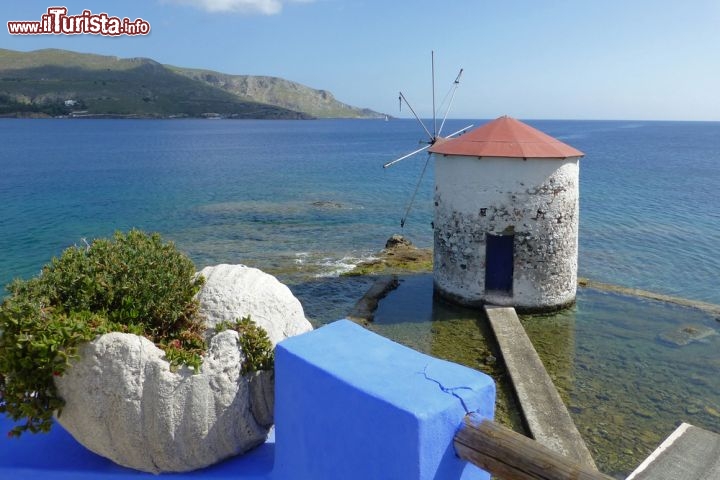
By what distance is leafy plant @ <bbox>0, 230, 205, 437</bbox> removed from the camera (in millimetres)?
4918

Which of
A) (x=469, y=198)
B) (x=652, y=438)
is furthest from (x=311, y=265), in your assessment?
(x=652, y=438)

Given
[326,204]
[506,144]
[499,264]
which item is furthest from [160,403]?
[326,204]

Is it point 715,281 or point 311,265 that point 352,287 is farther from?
point 715,281

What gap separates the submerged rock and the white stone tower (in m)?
11.9

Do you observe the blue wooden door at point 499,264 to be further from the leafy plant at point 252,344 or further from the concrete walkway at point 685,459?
the leafy plant at point 252,344

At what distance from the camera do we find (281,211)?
38.5m

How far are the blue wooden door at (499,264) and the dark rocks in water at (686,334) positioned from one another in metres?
4.51

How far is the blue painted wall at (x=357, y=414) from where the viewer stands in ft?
13.0

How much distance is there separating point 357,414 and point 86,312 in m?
2.76

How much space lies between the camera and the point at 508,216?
16.2m

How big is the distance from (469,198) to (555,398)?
22.2 feet

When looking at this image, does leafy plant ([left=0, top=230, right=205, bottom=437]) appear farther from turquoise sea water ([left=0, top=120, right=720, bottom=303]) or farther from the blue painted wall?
turquoise sea water ([left=0, top=120, right=720, bottom=303])

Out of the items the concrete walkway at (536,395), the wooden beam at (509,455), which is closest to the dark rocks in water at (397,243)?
the concrete walkway at (536,395)

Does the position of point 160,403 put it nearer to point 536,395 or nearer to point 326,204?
point 536,395
